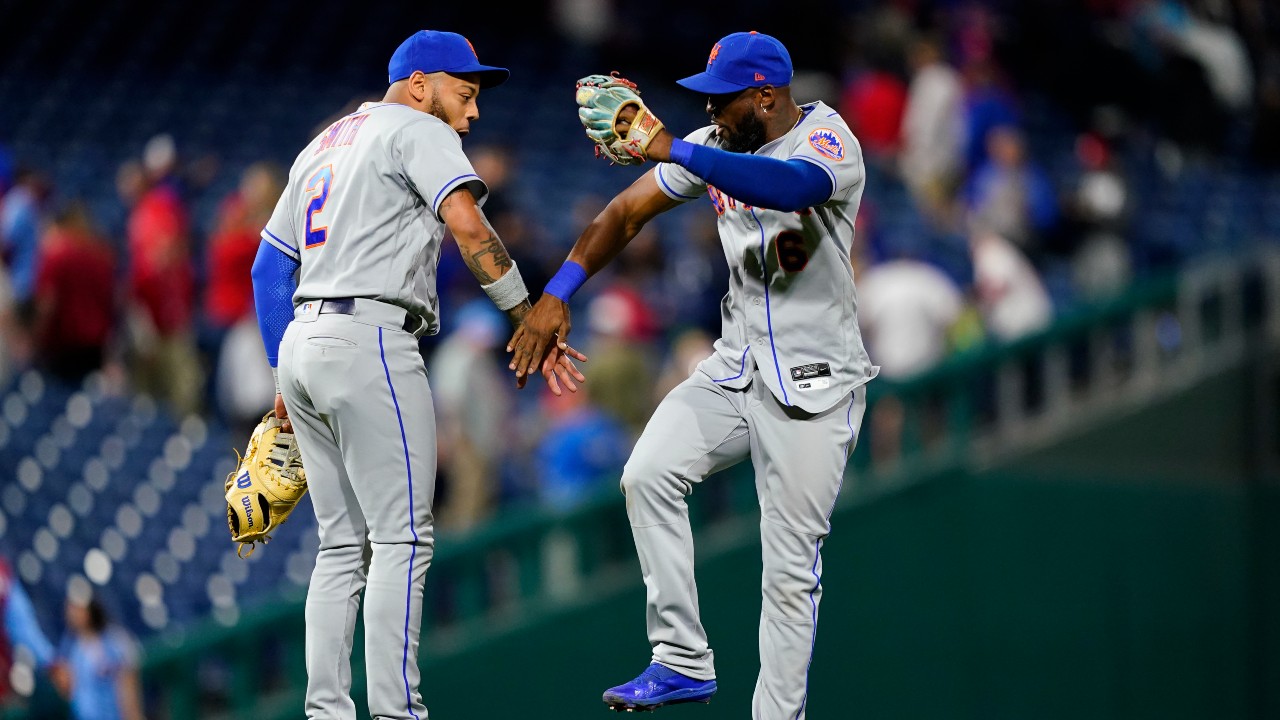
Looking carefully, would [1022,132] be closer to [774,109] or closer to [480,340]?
[480,340]

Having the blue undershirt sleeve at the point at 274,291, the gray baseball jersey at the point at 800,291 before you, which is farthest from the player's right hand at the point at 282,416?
the gray baseball jersey at the point at 800,291

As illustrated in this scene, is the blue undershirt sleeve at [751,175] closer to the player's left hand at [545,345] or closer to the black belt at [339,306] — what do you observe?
the player's left hand at [545,345]

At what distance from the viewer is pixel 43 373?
10398 mm

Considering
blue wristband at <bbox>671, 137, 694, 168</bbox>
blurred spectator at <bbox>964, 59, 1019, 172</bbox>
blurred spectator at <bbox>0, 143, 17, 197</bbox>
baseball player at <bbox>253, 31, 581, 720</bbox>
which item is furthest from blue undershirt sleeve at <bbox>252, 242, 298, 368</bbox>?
blurred spectator at <bbox>964, 59, 1019, 172</bbox>

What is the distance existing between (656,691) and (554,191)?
7.67 meters

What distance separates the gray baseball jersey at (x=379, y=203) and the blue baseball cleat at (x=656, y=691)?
1109mm

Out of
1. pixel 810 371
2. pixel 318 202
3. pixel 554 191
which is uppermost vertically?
pixel 318 202

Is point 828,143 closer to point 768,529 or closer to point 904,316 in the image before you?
point 768,529

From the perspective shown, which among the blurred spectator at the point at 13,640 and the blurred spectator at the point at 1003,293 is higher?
the blurred spectator at the point at 1003,293

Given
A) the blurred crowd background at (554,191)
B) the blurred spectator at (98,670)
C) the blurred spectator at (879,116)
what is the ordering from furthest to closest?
the blurred spectator at (879,116)
the blurred crowd background at (554,191)
the blurred spectator at (98,670)

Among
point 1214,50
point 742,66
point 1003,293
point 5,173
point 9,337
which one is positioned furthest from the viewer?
point 1214,50

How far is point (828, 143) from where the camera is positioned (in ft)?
15.0

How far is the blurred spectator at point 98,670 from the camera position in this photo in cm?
790

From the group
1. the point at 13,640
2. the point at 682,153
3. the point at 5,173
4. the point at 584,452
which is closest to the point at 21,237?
the point at 5,173
